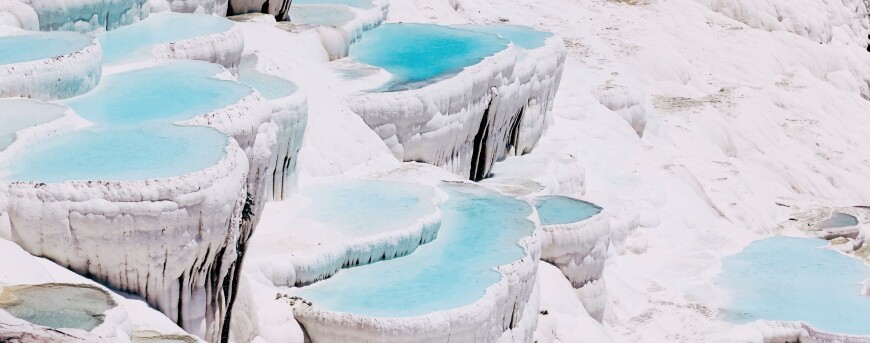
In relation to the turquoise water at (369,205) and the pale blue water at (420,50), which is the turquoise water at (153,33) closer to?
the turquoise water at (369,205)

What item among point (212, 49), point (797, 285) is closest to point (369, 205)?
point (212, 49)

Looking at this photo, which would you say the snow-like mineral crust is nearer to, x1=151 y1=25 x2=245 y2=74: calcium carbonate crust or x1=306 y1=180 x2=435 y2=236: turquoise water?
x1=151 y1=25 x2=245 y2=74: calcium carbonate crust

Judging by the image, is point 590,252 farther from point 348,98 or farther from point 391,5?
point 391,5

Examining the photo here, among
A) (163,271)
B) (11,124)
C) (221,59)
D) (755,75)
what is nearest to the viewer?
(163,271)

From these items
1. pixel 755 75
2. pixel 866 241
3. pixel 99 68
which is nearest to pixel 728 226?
pixel 866 241

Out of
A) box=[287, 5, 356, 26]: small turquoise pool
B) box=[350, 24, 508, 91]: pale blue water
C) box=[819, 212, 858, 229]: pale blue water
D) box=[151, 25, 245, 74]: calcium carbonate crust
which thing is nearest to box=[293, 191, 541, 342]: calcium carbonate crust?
box=[151, 25, 245, 74]: calcium carbonate crust

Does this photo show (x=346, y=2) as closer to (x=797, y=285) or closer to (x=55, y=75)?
(x=797, y=285)
